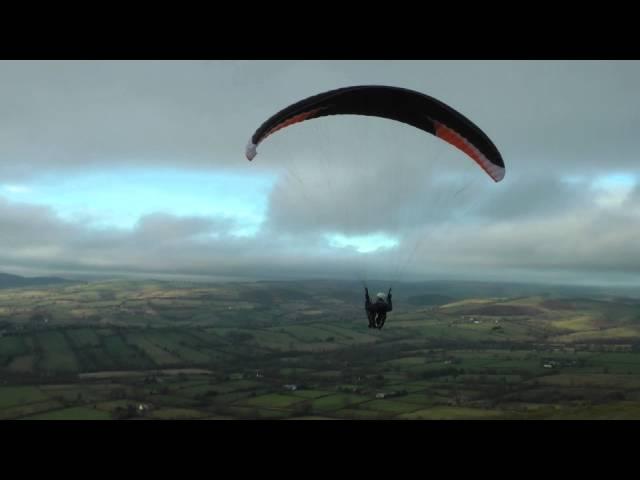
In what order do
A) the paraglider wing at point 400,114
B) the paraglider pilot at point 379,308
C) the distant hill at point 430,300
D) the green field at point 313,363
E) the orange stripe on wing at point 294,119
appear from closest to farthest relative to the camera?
the paraglider wing at point 400,114 → the orange stripe on wing at point 294,119 → the paraglider pilot at point 379,308 → the green field at point 313,363 → the distant hill at point 430,300

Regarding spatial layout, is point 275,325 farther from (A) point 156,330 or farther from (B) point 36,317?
(B) point 36,317

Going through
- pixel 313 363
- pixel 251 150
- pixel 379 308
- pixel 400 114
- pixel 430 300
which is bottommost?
pixel 313 363

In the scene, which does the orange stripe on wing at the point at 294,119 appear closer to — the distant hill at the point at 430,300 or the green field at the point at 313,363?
the green field at the point at 313,363

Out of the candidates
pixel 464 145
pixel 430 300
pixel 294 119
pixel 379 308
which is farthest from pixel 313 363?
pixel 430 300

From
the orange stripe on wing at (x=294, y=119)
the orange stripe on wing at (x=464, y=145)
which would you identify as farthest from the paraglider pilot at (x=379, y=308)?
the orange stripe on wing at (x=294, y=119)

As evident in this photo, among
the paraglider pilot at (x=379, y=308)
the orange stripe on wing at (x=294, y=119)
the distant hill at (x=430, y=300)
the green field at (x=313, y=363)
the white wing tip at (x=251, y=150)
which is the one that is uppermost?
the orange stripe on wing at (x=294, y=119)

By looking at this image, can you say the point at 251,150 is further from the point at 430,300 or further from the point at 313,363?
the point at 430,300

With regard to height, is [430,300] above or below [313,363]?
above
